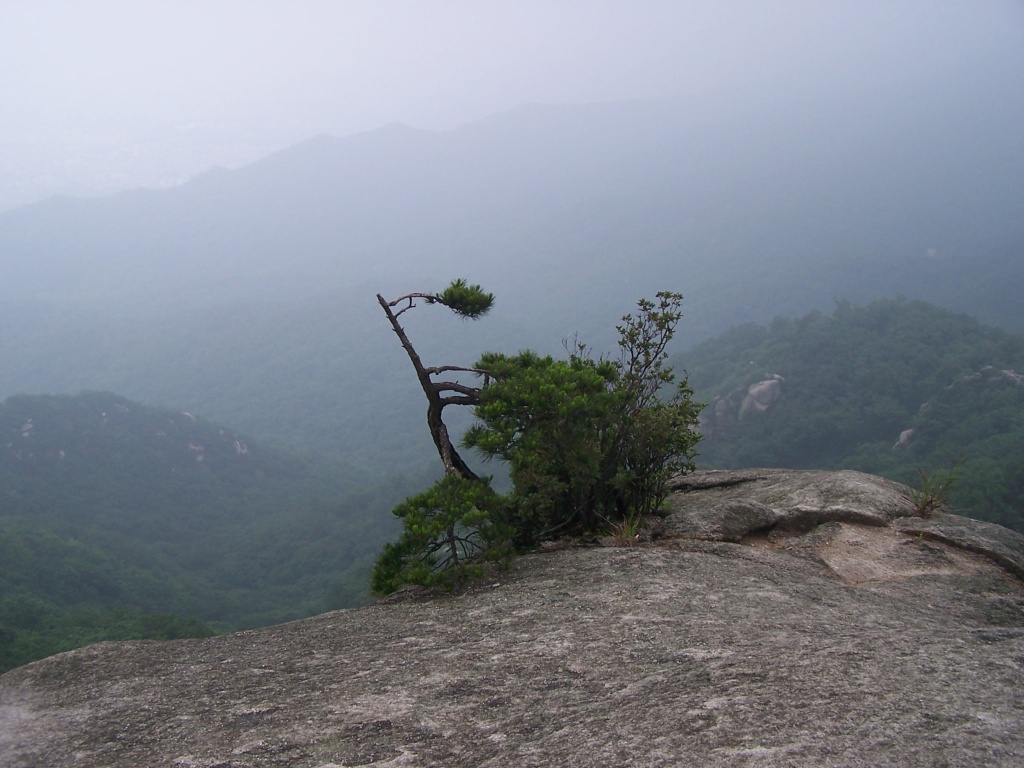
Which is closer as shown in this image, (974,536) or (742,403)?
Result: (974,536)

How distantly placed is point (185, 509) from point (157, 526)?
8.09 meters

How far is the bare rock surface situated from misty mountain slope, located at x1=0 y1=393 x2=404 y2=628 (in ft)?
167

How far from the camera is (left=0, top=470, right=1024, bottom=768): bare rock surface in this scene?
Answer: 3.43 metres

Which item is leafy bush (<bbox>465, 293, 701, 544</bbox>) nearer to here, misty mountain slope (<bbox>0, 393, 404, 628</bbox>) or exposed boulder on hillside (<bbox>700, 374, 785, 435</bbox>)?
misty mountain slope (<bbox>0, 393, 404, 628</bbox>)

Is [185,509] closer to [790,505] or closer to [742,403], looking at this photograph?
[742,403]

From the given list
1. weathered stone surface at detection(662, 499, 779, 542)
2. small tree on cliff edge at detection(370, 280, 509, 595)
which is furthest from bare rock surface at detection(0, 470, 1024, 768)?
weathered stone surface at detection(662, 499, 779, 542)

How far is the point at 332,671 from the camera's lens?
461 cm

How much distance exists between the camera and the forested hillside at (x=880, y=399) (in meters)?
55.4

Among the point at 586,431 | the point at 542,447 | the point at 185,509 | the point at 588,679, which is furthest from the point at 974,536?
the point at 185,509

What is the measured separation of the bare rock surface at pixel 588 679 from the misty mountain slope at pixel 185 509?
50.8 m

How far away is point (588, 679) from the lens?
422cm

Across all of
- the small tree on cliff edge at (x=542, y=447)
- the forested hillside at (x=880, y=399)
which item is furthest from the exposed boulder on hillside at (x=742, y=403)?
the small tree on cliff edge at (x=542, y=447)

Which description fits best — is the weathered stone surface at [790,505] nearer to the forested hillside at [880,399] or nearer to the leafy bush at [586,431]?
the leafy bush at [586,431]

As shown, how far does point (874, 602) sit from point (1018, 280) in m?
153
